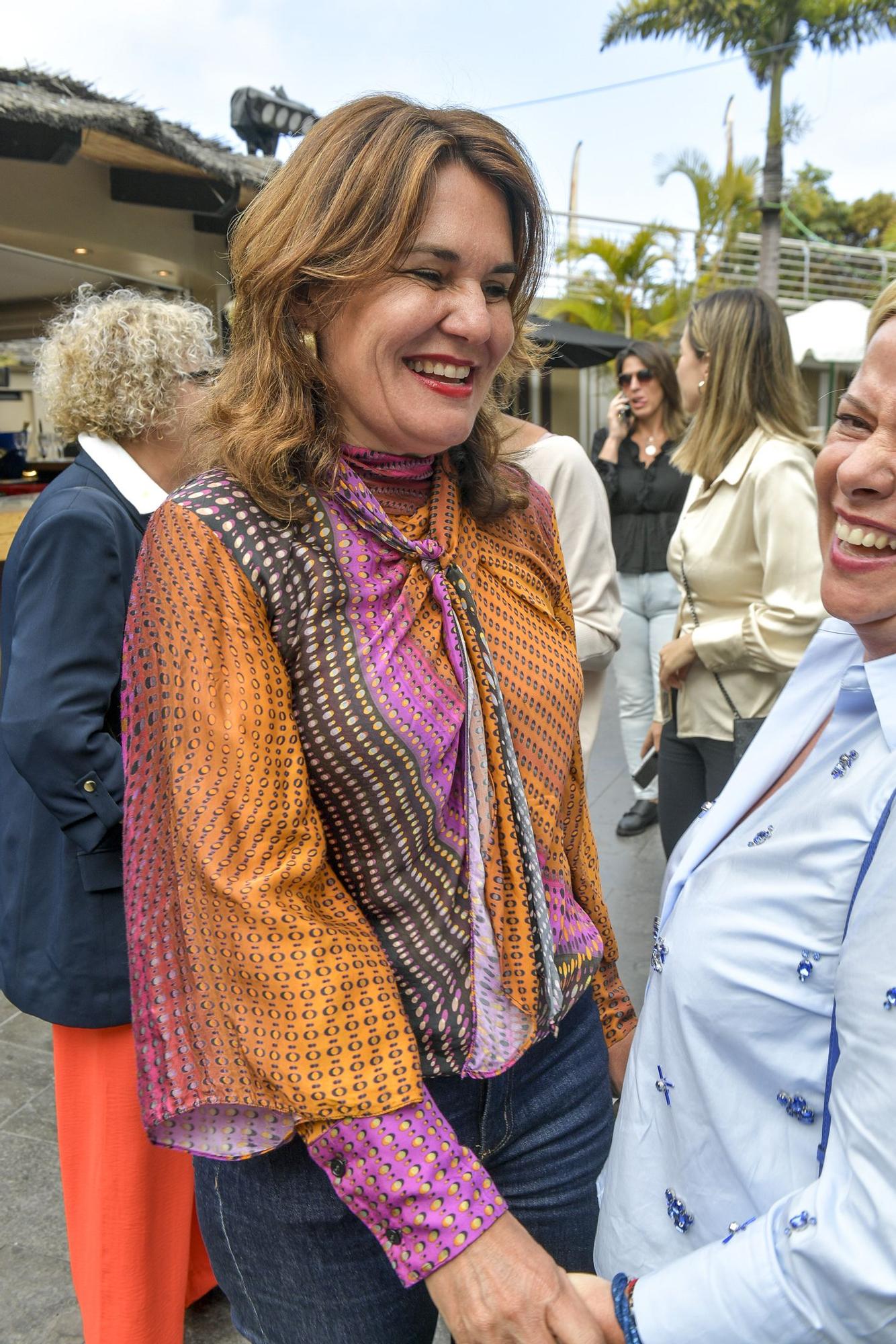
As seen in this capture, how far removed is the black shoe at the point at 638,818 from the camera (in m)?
5.54

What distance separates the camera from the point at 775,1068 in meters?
1.18

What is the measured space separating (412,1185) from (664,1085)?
1.18 ft

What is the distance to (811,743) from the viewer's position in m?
1.47

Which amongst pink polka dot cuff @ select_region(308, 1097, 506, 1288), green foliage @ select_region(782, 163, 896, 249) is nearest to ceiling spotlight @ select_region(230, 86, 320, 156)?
pink polka dot cuff @ select_region(308, 1097, 506, 1288)

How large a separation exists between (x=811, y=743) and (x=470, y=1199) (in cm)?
73

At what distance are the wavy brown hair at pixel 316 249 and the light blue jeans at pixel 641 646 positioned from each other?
167 inches

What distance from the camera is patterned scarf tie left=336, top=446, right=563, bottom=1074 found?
1.38 m

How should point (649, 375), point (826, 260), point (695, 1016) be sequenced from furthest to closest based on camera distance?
point (826, 260), point (649, 375), point (695, 1016)

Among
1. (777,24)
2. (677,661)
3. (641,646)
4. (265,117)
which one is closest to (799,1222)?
(677,661)

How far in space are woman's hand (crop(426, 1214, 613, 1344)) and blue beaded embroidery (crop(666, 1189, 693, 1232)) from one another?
171mm

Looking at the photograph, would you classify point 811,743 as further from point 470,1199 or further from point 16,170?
point 16,170

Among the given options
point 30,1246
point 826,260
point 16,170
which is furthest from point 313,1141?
point 826,260

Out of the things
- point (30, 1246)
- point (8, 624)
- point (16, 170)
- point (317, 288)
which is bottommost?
point (30, 1246)

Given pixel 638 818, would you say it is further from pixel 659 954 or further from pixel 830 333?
pixel 830 333
